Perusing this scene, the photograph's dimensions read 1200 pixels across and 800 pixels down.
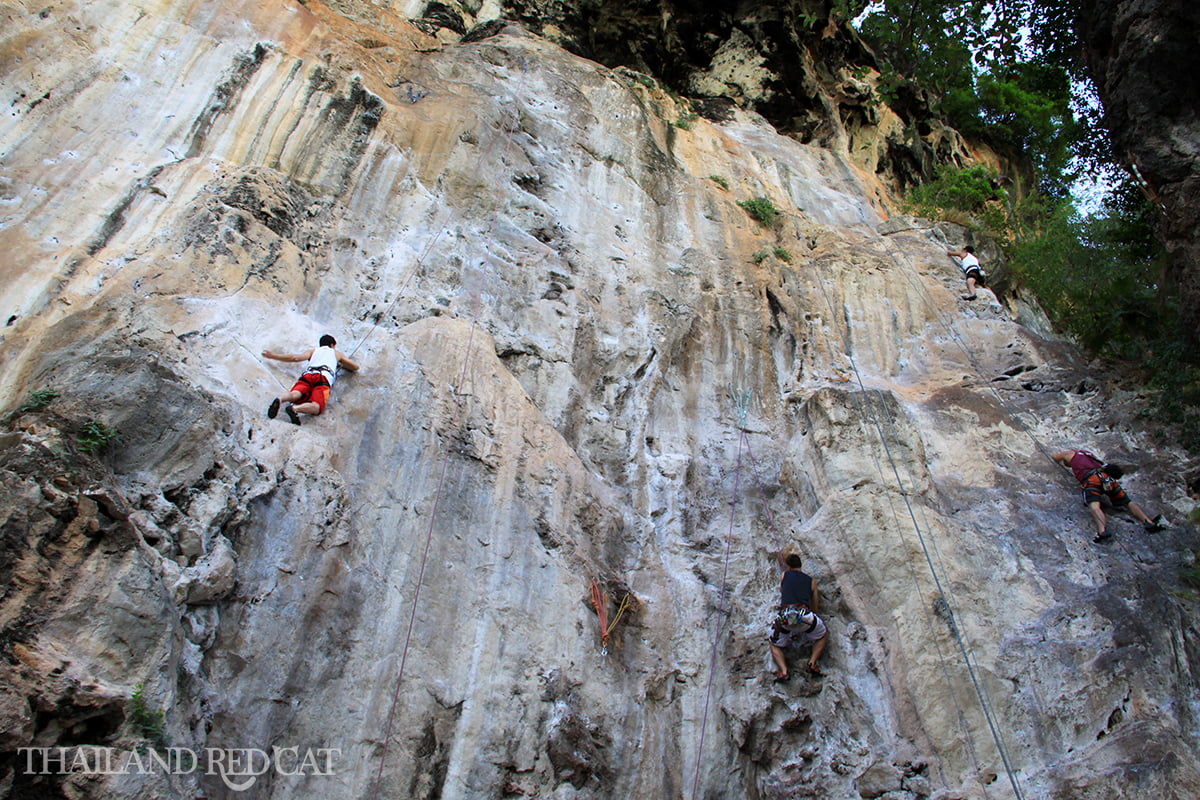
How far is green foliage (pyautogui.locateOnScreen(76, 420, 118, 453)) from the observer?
233 inches

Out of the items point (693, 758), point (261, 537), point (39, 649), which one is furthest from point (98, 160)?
point (693, 758)

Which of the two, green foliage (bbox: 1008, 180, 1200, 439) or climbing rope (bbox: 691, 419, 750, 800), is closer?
climbing rope (bbox: 691, 419, 750, 800)

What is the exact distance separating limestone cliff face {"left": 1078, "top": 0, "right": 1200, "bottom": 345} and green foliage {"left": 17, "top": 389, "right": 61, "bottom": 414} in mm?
11977

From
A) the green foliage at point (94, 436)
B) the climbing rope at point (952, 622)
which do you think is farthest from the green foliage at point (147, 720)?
the climbing rope at point (952, 622)

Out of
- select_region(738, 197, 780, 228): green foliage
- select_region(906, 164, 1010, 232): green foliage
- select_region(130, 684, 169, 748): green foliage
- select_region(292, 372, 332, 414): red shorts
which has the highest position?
select_region(906, 164, 1010, 232): green foliage

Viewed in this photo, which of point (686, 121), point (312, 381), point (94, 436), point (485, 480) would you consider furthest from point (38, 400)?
point (686, 121)

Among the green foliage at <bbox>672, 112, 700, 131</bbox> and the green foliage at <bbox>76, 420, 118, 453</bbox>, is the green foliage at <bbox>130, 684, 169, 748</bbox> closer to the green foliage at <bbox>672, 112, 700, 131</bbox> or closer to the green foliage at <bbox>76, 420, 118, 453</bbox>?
the green foliage at <bbox>76, 420, 118, 453</bbox>

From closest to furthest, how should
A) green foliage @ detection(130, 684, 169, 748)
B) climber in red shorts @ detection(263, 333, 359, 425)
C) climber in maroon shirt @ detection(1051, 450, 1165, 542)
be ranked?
green foliage @ detection(130, 684, 169, 748), climber in red shorts @ detection(263, 333, 359, 425), climber in maroon shirt @ detection(1051, 450, 1165, 542)

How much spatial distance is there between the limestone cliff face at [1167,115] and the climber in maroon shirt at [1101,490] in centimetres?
239

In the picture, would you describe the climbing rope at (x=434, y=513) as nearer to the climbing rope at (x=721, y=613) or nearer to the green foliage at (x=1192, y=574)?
the climbing rope at (x=721, y=613)

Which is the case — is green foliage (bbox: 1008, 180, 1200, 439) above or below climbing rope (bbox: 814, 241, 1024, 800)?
above

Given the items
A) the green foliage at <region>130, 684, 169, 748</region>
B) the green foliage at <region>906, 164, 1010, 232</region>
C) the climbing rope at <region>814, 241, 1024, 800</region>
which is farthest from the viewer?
the green foliage at <region>906, 164, 1010, 232</region>

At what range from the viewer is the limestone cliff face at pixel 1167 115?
902 centimetres

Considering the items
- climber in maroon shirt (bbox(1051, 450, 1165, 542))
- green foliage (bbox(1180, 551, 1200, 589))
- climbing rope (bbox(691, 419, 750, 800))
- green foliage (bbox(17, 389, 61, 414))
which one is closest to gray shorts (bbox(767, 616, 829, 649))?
climbing rope (bbox(691, 419, 750, 800))
